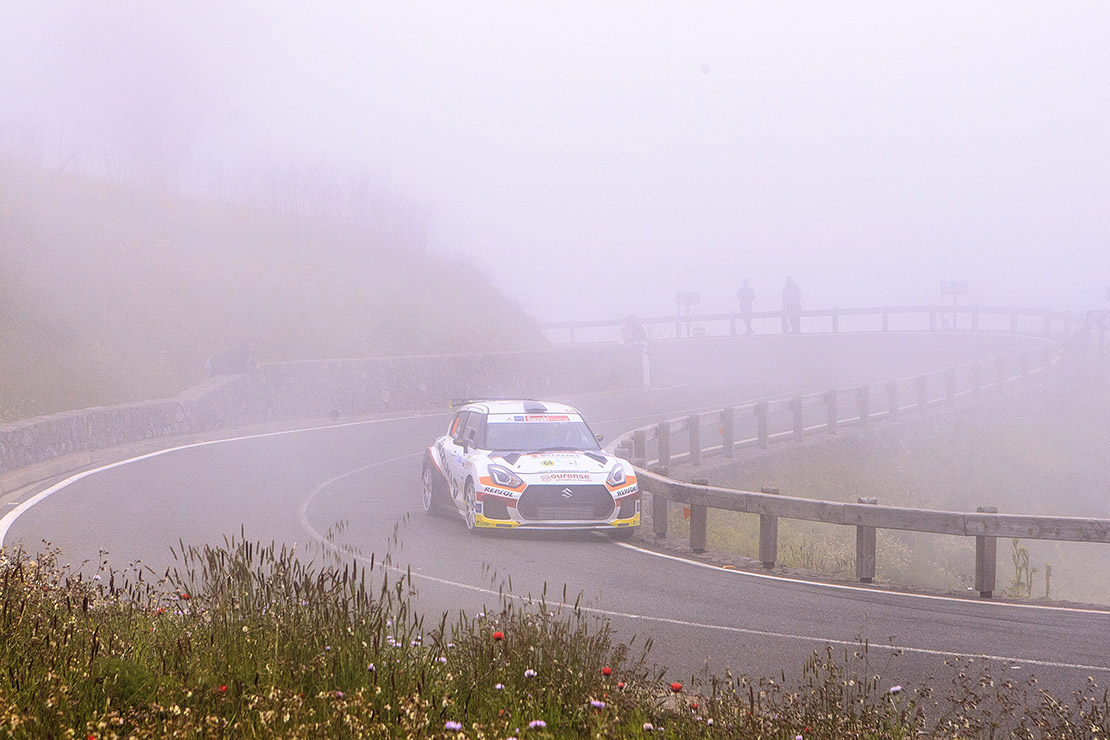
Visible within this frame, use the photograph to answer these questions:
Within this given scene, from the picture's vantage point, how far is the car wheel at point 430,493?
44.6 ft

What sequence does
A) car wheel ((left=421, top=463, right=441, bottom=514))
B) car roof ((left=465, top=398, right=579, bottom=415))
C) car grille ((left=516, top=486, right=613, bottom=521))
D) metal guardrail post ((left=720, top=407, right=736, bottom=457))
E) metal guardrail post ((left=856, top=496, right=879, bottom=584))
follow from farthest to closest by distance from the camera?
metal guardrail post ((left=720, top=407, right=736, bottom=457)) < car wheel ((left=421, top=463, right=441, bottom=514)) < car roof ((left=465, top=398, right=579, bottom=415)) < car grille ((left=516, top=486, right=613, bottom=521)) < metal guardrail post ((left=856, top=496, right=879, bottom=584))

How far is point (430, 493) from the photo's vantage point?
45.2 feet

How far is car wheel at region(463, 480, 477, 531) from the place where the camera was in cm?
1191

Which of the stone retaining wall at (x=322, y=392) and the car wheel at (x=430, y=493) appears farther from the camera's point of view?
the stone retaining wall at (x=322, y=392)

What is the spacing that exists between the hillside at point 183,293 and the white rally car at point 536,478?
44.4 feet

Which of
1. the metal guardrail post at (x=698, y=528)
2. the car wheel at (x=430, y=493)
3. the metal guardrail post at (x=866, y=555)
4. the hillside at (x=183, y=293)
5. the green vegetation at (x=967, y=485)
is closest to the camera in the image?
the metal guardrail post at (x=866, y=555)

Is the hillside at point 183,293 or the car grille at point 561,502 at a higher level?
the hillside at point 183,293

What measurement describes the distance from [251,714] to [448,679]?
954 millimetres

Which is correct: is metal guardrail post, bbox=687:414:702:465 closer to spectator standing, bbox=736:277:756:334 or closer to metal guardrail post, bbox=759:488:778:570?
metal guardrail post, bbox=759:488:778:570

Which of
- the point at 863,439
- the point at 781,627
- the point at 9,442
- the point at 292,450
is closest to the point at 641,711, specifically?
the point at 781,627

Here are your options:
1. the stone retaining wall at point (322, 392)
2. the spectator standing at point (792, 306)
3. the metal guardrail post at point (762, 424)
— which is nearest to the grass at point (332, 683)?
the stone retaining wall at point (322, 392)

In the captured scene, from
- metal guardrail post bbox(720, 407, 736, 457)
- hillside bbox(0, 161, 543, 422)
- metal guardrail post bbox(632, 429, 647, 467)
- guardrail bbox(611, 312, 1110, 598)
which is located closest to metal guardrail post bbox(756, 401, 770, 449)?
guardrail bbox(611, 312, 1110, 598)

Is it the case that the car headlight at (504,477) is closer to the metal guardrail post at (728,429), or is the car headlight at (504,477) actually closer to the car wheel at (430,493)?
the car wheel at (430,493)

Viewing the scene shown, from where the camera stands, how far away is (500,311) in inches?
1908
